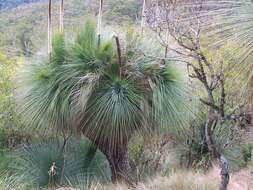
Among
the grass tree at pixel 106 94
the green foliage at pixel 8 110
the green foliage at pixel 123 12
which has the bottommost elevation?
the green foliage at pixel 8 110

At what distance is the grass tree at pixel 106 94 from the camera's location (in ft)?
17.9

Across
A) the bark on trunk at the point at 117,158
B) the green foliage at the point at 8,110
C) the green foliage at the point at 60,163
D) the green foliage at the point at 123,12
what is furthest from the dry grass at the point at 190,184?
the green foliage at the point at 123,12

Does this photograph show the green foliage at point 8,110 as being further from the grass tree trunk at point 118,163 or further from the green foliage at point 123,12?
the green foliage at point 123,12

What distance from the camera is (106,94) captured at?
545 centimetres

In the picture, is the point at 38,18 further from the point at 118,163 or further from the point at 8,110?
the point at 118,163

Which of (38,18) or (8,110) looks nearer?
(8,110)

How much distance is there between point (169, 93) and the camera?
567 centimetres

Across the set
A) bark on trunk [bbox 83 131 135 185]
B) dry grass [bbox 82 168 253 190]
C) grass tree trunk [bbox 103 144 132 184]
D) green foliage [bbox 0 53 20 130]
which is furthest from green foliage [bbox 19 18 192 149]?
green foliage [bbox 0 53 20 130]

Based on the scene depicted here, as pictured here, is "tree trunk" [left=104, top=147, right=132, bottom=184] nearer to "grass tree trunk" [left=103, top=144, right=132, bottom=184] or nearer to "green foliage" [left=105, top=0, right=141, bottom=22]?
"grass tree trunk" [left=103, top=144, right=132, bottom=184]

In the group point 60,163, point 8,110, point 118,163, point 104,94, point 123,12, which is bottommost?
point 60,163

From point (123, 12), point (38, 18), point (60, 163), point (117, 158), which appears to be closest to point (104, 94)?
point (117, 158)

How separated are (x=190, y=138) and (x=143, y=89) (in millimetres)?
2145

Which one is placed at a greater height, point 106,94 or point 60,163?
point 106,94

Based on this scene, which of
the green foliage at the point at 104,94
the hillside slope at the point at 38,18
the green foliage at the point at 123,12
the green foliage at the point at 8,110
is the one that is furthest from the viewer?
the green foliage at the point at 123,12
